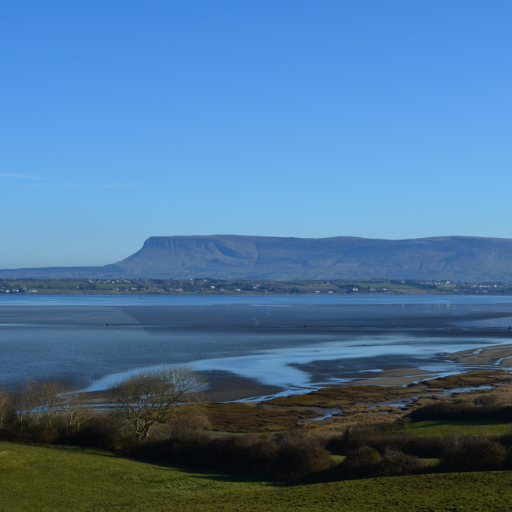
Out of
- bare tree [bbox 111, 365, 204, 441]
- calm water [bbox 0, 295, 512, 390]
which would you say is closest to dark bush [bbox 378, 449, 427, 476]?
bare tree [bbox 111, 365, 204, 441]

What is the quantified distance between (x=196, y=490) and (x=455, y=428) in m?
18.6

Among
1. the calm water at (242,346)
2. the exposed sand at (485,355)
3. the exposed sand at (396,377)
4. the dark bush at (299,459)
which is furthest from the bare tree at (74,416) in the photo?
the exposed sand at (485,355)

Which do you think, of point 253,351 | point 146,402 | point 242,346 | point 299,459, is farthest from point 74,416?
point 242,346

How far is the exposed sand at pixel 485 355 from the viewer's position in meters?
78.8

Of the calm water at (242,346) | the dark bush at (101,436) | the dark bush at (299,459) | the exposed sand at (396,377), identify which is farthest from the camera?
the calm water at (242,346)

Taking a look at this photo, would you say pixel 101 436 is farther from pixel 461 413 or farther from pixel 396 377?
pixel 396 377

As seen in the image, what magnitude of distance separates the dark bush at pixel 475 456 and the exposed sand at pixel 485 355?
5130cm

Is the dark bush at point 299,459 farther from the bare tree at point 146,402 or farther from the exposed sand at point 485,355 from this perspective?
the exposed sand at point 485,355

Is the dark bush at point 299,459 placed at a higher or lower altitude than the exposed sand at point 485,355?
higher

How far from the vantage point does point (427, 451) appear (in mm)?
31625

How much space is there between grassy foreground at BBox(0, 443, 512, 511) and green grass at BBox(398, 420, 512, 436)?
34.5 ft

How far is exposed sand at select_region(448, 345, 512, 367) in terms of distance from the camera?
78.8 m

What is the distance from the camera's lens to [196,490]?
90.7 ft

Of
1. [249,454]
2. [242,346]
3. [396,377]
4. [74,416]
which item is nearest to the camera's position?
[249,454]
